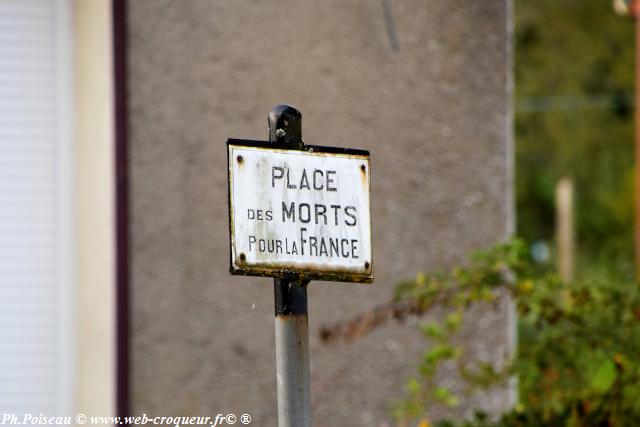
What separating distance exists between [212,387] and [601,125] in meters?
23.9

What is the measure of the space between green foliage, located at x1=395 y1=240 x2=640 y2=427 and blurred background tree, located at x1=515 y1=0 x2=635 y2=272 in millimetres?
21122

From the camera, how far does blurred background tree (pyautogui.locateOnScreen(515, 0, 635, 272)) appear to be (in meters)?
25.7

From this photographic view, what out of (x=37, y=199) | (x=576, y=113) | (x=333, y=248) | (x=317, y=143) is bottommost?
(x=333, y=248)

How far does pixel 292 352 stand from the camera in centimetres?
235

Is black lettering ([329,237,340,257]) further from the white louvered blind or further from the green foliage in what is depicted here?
the white louvered blind

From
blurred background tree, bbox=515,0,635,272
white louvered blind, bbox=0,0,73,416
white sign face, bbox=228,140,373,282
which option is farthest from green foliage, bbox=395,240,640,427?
blurred background tree, bbox=515,0,635,272

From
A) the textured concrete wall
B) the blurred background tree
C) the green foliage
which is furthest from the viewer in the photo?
the blurred background tree

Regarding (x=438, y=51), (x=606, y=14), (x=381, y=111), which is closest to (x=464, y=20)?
(x=438, y=51)

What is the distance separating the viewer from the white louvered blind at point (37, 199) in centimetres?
448

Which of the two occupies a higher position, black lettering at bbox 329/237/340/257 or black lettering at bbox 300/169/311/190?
black lettering at bbox 300/169/311/190

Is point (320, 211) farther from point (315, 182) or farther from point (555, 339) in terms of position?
point (555, 339)

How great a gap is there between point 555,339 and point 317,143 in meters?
1.08

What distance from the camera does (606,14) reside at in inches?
1021

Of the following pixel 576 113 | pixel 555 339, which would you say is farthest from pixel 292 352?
pixel 576 113
